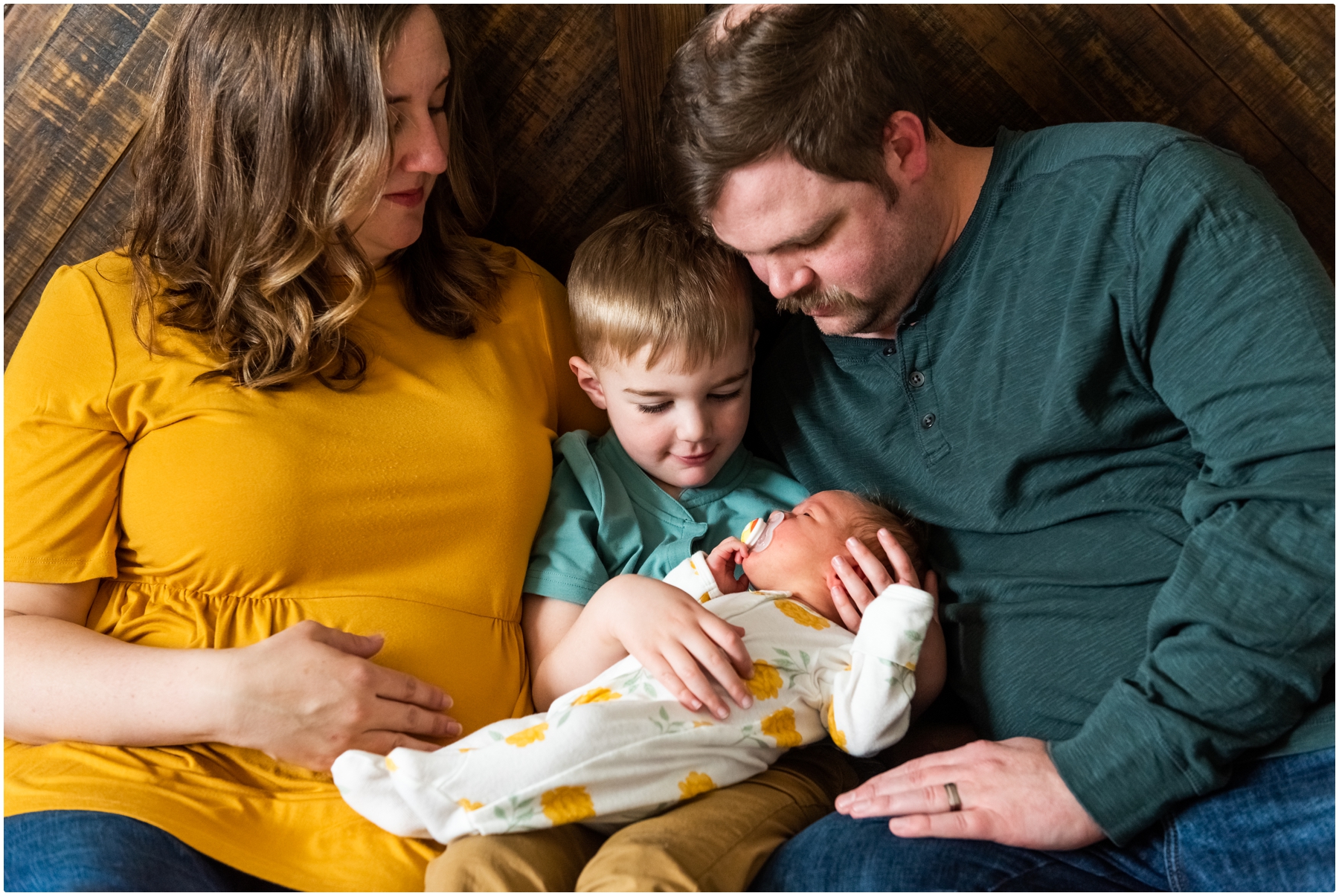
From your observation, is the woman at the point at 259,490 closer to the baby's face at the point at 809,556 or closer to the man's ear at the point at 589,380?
the man's ear at the point at 589,380

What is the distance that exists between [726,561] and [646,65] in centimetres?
87

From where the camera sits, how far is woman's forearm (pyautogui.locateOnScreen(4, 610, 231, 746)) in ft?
4.40

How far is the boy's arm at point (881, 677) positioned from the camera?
1.39 m

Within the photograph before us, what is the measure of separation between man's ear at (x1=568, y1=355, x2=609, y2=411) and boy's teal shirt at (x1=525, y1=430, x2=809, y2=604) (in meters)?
0.06

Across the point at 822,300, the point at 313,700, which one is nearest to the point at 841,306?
the point at 822,300

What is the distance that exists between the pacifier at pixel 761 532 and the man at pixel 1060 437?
18 centimetres

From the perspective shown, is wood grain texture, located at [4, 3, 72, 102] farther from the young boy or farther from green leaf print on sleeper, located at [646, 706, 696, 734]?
green leaf print on sleeper, located at [646, 706, 696, 734]

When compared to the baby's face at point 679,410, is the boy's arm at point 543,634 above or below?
below

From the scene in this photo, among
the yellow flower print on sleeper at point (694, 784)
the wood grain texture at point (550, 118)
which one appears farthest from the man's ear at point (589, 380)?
the yellow flower print on sleeper at point (694, 784)

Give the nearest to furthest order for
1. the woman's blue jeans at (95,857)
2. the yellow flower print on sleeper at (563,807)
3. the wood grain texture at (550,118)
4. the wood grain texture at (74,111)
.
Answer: the woman's blue jeans at (95,857) → the yellow flower print on sleeper at (563,807) → the wood grain texture at (74,111) → the wood grain texture at (550,118)

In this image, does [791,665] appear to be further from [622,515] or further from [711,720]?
[622,515]

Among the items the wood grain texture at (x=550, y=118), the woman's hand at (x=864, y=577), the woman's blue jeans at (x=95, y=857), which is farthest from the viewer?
the wood grain texture at (x=550, y=118)

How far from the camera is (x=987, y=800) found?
4.25ft

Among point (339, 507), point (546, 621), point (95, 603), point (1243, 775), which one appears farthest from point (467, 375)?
point (1243, 775)
